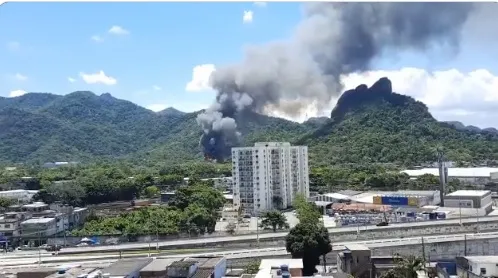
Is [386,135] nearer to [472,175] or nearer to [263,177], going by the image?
[472,175]

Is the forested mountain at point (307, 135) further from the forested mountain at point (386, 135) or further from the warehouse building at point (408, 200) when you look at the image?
the warehouse building at point (408, 200)

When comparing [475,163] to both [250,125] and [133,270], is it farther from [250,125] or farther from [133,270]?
[133,270]

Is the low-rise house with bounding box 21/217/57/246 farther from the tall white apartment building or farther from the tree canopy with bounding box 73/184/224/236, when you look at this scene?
the tall white apartment building

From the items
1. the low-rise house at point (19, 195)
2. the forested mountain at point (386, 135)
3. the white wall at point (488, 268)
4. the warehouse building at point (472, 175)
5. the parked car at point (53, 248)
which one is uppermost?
the forested mountain at point (386, 135)

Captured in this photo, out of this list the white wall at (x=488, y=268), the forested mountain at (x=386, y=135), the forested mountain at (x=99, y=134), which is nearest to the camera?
the white wall at (x=488, y=268)

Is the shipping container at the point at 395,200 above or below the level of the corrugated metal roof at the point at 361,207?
above

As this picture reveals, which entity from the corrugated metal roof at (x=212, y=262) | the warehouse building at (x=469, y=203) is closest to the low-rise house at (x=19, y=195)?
the corrugated metal roof at (x=212, y=262)
